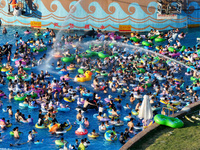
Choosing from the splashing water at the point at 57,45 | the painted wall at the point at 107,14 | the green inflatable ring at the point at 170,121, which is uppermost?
the painted wall at the point at 107,14

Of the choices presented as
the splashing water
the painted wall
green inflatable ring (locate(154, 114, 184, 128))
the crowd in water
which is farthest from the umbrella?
the painted wall

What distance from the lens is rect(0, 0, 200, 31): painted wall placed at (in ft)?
165

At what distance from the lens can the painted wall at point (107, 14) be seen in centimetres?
5044

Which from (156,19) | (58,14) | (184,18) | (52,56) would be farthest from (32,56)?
(184,18)

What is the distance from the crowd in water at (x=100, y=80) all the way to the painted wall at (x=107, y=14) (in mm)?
1876

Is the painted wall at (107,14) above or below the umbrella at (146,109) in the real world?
above

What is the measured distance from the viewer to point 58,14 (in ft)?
170

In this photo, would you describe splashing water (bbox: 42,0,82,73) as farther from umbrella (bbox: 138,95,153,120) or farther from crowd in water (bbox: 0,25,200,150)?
umbrella (bbox: 138,95,153,120)

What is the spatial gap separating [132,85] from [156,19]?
16448 millimetres

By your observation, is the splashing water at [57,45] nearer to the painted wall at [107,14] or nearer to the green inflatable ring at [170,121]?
the painted wall at [107,14]

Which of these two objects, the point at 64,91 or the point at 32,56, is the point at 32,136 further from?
the point at 32,56

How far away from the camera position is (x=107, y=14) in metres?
50.8

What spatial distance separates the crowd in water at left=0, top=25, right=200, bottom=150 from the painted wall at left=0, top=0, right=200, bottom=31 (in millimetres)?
1876

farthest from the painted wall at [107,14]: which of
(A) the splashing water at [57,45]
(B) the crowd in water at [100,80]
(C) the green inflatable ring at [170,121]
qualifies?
(C) the green inflatable ring at [170,121]
